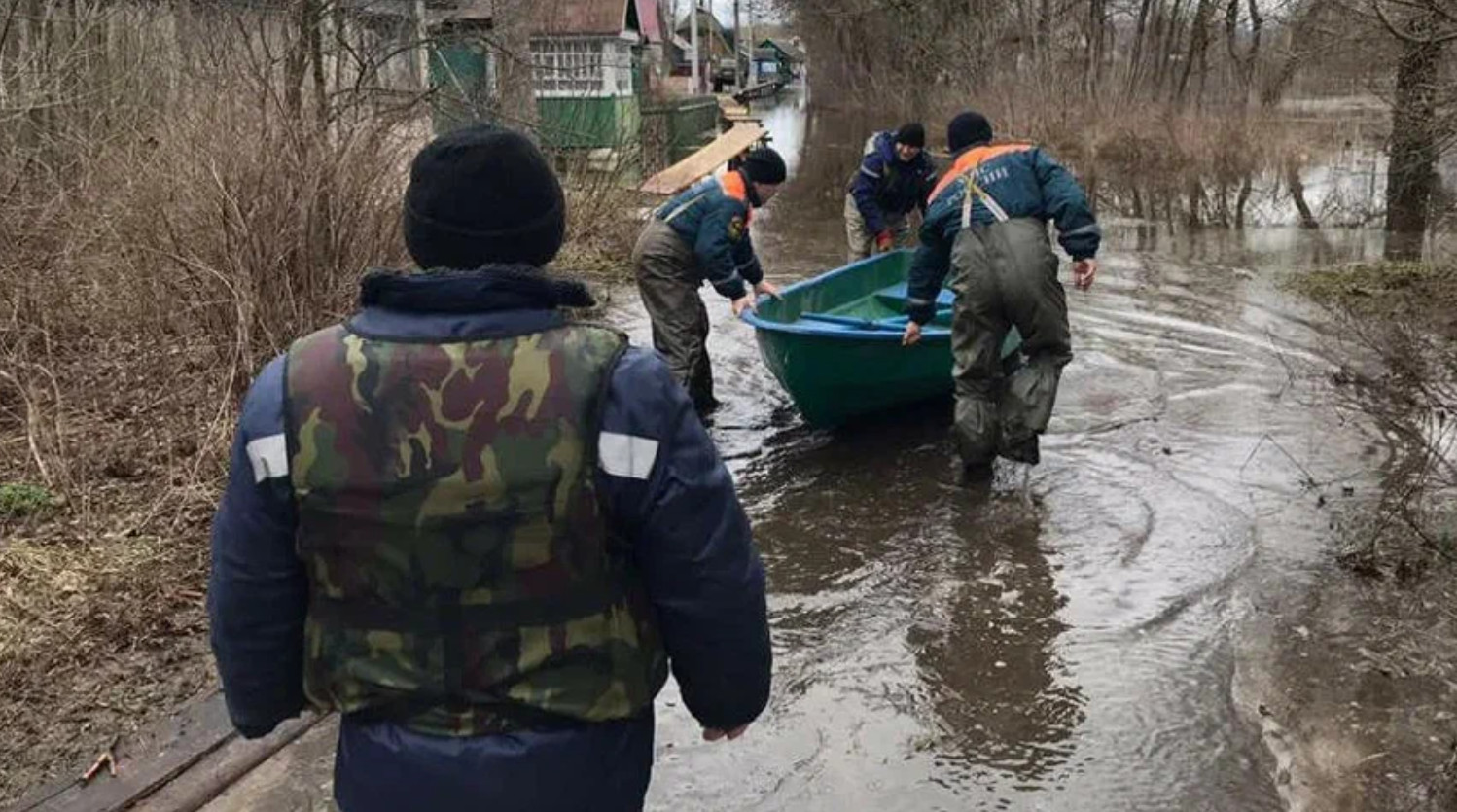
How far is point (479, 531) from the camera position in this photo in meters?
1.83

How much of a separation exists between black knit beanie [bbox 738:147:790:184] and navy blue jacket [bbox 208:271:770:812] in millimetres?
5348

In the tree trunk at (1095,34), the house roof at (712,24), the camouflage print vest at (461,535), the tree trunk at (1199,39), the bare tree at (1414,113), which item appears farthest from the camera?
the house roof at (712,24)

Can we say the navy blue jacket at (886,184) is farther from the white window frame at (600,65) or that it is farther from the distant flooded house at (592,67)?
the white window frame at (600,65)

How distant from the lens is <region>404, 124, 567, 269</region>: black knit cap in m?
1.89

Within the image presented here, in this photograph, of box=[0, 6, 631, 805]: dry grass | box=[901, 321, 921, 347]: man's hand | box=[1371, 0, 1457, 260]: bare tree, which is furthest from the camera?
box=[1371, 0, 1457, 260]: bare tree

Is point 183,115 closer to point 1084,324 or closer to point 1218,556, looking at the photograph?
point 1218,556

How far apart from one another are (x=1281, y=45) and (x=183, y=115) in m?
24.1

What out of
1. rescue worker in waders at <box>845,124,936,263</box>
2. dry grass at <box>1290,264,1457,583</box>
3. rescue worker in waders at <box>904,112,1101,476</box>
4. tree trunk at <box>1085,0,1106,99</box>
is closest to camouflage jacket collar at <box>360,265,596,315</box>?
dry grass at <box>1290,264,1457,583</box>

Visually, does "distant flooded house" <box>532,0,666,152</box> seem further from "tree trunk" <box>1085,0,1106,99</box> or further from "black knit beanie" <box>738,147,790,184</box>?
"tree trunk" <box>1085,0,1106,99</box>

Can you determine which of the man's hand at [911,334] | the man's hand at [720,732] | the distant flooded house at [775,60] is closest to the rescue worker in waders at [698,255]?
the man's hand at [911,334]

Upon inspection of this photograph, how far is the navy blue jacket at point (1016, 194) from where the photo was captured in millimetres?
6070

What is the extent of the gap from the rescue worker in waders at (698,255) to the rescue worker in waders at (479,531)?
4971 millimetres

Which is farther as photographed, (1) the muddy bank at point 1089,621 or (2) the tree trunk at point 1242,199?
(2) the tree trunk at point 1242,199

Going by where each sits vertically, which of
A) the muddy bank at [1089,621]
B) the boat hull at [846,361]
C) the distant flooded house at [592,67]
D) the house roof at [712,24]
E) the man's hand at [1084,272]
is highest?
the house roof at [712,24]
